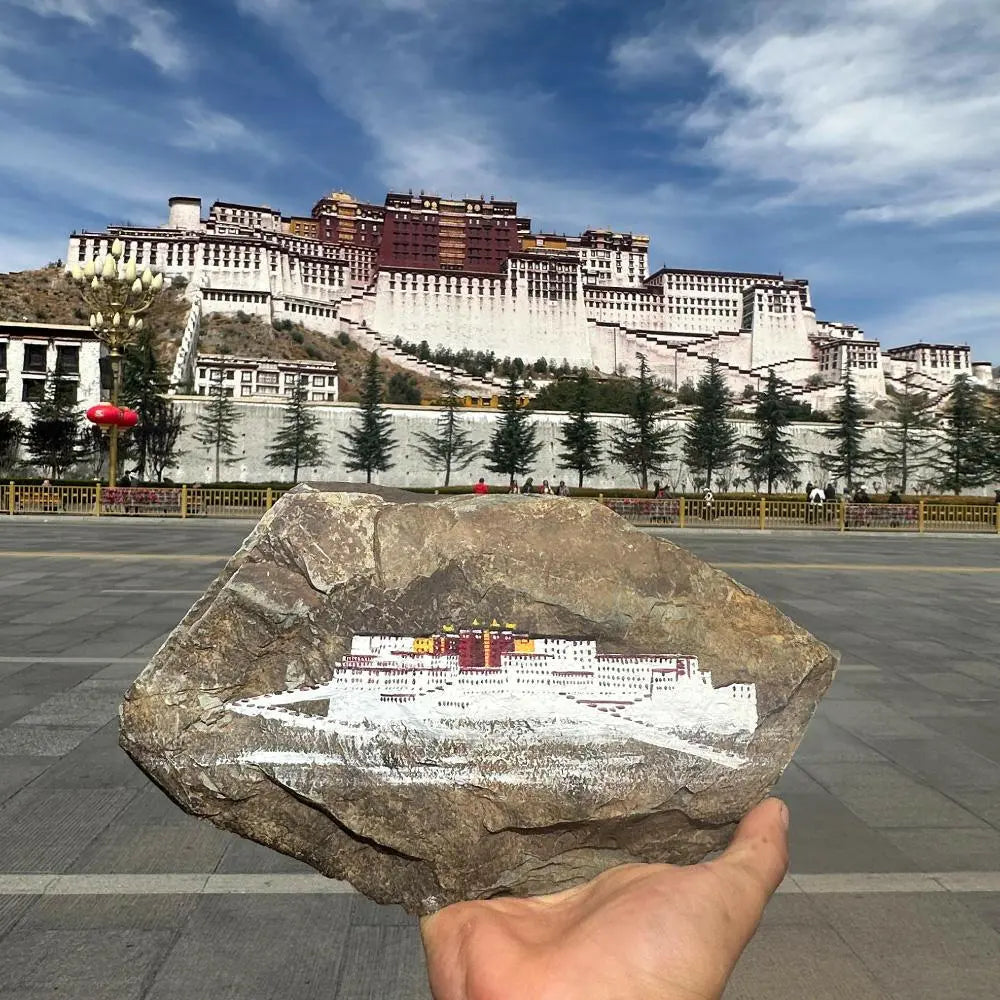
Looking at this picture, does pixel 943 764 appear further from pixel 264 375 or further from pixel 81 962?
pixel 264 375

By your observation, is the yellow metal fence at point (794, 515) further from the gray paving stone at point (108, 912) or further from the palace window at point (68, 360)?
the palace window at point (68, 360)

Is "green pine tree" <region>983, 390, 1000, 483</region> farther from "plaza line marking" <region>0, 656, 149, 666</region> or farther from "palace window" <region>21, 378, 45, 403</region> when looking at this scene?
"palace window" <region>21, 378, 45, 403</region>

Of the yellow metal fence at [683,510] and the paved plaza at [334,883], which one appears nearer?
the paved plaza at [334,883]

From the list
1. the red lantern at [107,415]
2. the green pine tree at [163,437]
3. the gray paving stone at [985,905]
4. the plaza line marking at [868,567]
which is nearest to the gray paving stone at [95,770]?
the gray paving stone at [985,905]

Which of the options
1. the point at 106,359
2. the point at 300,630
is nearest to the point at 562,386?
the point at 106,359

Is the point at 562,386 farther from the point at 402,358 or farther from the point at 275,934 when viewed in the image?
the point at 275,934
